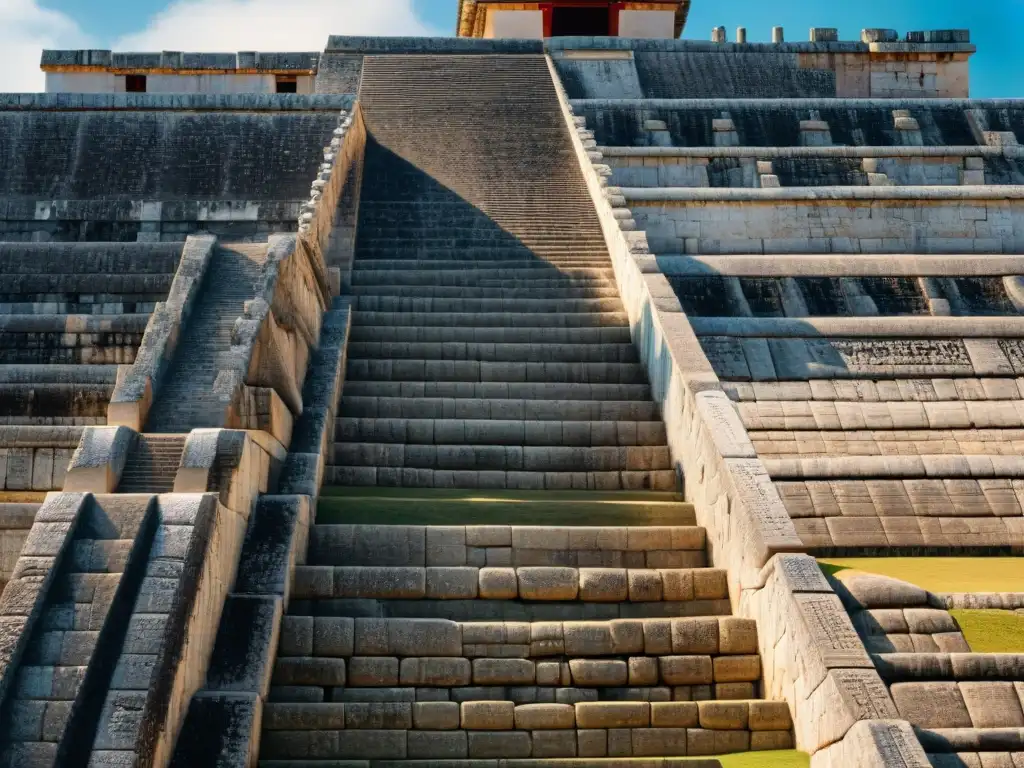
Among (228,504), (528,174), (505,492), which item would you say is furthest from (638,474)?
(528,174)

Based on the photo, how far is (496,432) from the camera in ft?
35.3

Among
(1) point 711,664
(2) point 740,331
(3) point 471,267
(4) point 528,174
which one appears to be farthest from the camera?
A: (4) point 528,174

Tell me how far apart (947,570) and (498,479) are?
3666 millimetres

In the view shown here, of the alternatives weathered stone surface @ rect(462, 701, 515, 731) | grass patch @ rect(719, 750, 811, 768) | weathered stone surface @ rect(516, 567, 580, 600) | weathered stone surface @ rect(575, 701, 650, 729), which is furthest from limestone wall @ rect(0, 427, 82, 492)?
grass patch @ rect(719, 750, 811, 768)

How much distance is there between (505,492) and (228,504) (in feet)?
9.50

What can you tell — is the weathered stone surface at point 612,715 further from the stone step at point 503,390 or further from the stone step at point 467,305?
the stone step at point 467,305

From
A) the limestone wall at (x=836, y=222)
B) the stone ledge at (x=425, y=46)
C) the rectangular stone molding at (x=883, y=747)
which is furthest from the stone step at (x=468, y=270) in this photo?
the stone ledge at (x=425, y=46)

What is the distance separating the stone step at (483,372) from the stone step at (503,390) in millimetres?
212

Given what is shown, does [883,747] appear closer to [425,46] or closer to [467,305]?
[467,305]

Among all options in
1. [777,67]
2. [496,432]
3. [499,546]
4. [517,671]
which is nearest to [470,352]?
[496,432]

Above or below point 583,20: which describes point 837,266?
below

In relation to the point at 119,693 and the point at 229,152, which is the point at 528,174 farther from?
the point at 119,693

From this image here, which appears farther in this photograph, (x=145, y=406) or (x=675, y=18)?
(x=675, y=18)

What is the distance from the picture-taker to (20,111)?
21328mm
